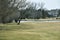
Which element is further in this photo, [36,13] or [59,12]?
[59,12]

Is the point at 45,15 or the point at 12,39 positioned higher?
the point at 12,39

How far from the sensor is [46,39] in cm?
1712

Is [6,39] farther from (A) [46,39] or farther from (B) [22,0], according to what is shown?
(B) [22,0]

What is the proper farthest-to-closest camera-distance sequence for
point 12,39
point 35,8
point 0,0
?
point 35,8, point 0,0, point 12,39

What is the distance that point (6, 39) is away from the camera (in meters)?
16.5

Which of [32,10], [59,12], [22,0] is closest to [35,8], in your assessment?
[32,10]

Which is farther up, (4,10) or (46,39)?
(4,10)

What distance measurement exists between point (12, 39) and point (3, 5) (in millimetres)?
6871

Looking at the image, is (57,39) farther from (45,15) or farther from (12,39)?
(45,15)

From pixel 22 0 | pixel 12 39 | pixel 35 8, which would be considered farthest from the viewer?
pixel 35 8

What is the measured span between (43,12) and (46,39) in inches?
3465

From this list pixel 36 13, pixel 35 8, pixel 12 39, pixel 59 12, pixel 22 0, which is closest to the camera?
pixel 12 39

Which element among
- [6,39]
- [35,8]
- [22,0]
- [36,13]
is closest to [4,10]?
[6,39]

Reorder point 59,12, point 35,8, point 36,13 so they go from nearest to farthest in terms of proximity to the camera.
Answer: point 36,13
point 35,8
point 59,12
